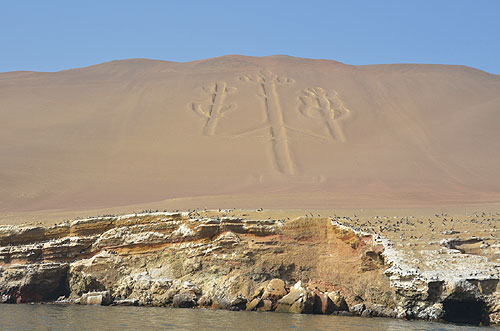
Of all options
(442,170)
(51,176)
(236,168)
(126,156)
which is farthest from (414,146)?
(51,176)

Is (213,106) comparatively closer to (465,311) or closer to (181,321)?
(181,321)

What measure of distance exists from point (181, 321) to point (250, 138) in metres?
36.3

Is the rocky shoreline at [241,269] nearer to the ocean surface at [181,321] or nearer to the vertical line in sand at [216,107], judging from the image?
the ocean surface at [181,321]

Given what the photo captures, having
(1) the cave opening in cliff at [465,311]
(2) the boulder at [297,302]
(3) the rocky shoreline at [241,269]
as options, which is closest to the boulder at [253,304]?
(3) the rocky shoreline at [241,269]

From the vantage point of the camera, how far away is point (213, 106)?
2411 inches

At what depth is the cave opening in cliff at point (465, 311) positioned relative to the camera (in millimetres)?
19172

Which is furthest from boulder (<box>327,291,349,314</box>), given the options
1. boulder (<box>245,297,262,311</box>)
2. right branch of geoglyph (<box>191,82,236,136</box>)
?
right branch of geoglyph (<box>191,82,236,136</box>)

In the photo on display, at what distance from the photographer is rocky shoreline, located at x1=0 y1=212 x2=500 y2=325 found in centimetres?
1953

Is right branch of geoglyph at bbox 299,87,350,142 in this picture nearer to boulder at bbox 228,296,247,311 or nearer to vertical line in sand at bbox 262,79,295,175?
vertical line in sand at bbox 262,79,295,175

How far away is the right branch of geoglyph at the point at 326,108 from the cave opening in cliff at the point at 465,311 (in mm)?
35684

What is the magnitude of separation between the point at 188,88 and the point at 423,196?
3163 cm

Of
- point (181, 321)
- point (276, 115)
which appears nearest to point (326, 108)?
point (276, 115)

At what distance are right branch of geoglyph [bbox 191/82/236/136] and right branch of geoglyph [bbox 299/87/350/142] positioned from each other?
710 centimetres

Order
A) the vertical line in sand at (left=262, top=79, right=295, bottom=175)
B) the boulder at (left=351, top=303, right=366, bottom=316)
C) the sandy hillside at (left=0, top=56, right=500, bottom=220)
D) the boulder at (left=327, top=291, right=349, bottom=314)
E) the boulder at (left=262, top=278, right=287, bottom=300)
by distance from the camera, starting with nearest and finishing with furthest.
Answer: the boulder at (left=351, top=303, right=366, bottom=316)
the boulder at (left=327, top=291, right=349, bottom=314)
the boulder at (left=262, top=278, right=287, bottom=300)
the sandy hillside at (left=0, top=56, right=500, bottom=220)
the vertical line in sand at (left=262, top=79, right=295, bottom=175)
